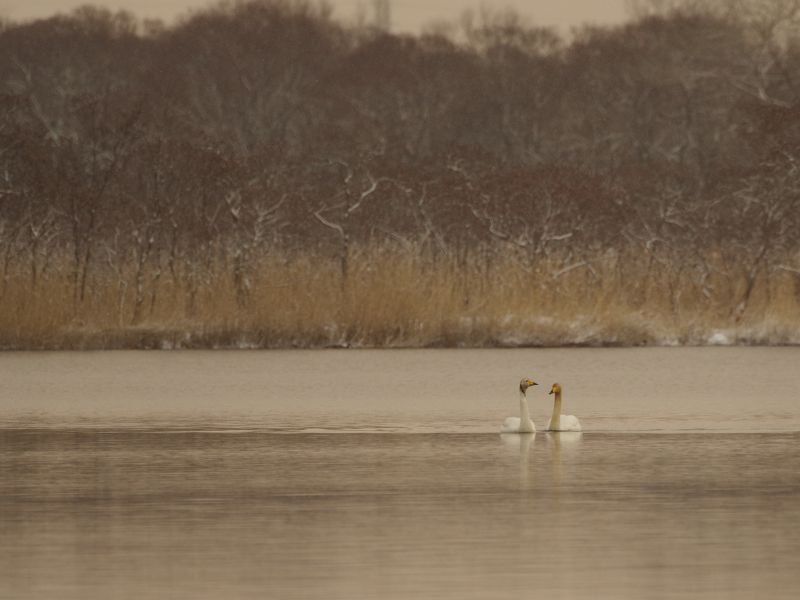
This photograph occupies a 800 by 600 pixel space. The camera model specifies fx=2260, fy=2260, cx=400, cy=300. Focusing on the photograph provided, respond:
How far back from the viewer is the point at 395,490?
13.2m

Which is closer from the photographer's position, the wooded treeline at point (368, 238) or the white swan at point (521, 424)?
the white swan at point (521, 424)

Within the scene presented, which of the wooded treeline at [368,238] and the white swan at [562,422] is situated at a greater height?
the wooded treeline at [368,238]

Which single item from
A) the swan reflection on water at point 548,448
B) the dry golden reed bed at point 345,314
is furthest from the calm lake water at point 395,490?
the dry golden reed bed at point 345,314

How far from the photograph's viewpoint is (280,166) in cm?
3912

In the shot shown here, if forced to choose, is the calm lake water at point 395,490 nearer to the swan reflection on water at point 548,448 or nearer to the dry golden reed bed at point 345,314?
the swan reflection on water at point 548,448

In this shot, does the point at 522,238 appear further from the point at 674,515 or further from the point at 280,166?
the point at 674,515

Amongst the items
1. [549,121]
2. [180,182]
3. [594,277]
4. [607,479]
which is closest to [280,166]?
[180,182]

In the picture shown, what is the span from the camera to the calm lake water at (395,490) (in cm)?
979

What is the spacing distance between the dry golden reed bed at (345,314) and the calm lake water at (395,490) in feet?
18.7

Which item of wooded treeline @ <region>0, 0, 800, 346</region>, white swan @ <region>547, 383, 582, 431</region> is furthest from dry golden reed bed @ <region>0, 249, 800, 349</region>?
white swan @ <region>547, 383, 582, 431</region>

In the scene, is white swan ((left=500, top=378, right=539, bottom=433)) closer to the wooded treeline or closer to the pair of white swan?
the pair of white swan

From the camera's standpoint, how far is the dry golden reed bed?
30.4 m

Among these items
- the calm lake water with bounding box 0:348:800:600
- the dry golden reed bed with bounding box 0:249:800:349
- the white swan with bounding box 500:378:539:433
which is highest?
the dry golden reed bed with bounding box 0:249:800:349

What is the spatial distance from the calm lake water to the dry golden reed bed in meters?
5.69
